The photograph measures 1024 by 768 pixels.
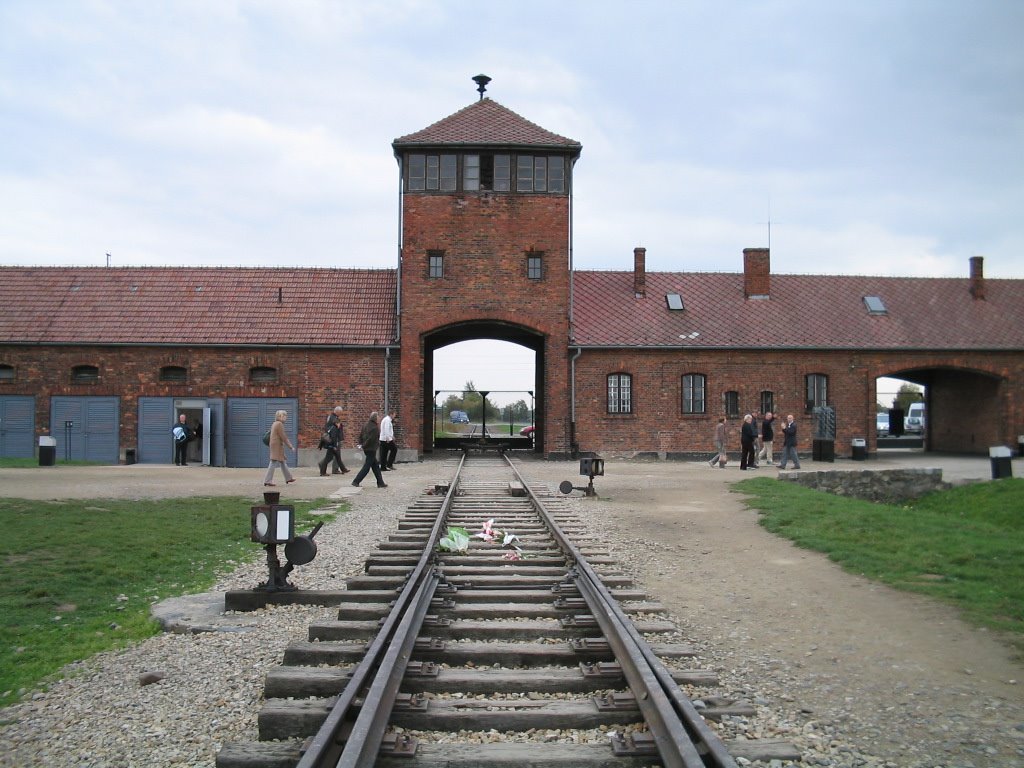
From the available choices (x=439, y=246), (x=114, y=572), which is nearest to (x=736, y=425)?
(x=439, y=246)

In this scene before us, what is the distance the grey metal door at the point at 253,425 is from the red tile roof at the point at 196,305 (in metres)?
1.95

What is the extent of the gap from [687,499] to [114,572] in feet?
34.1

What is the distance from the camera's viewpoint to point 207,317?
29500mm

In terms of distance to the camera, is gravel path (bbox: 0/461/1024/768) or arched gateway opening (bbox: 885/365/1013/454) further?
arched gateway opening (bbox: 885/365/1013/454)

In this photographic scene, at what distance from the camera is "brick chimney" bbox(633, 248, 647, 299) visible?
1284 inches

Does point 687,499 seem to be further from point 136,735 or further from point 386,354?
point 386,354

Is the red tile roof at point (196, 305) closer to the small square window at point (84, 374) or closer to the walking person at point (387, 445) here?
the small square window at point (84, 374)

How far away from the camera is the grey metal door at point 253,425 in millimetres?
28016

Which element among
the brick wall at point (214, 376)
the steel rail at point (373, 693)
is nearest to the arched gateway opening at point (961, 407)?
the brick wall at point (214, 376)

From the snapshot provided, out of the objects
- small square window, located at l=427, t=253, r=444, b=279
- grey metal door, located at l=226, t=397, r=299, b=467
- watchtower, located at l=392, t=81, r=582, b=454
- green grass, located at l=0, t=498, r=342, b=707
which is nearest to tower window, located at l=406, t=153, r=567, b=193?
watchtower, located at l=392, t=81, r=582, b=454

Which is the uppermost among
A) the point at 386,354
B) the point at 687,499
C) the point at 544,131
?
the point at 544,131

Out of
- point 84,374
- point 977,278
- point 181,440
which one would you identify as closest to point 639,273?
point 977,278

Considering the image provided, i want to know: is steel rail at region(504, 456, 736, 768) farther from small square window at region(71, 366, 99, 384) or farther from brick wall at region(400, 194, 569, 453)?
small square window at region(71, 366, 99, 384)

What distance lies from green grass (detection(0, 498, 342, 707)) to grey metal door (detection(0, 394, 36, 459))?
15898 mm
